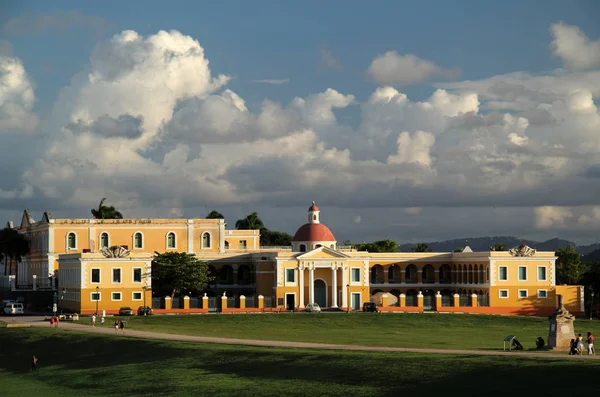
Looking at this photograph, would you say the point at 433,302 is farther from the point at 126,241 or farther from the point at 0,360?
the point at 0,360

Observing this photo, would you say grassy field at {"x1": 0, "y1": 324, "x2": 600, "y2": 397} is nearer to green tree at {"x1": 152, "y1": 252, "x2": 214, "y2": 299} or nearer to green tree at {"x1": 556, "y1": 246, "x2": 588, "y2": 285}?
green tree at {"x1": 152, "y1": 252, "x2": 214, "y2": 299}

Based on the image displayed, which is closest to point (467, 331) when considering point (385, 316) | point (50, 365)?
point (385, 316)

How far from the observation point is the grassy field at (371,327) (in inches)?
3034

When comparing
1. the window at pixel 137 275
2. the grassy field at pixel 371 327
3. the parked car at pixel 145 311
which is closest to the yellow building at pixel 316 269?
the window at pixel 137 275

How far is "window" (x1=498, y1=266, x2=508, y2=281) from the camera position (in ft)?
378

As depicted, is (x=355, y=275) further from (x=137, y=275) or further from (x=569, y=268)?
(x=569, y=268)

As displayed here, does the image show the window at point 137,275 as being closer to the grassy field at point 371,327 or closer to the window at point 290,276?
the grassy field at point 371,327

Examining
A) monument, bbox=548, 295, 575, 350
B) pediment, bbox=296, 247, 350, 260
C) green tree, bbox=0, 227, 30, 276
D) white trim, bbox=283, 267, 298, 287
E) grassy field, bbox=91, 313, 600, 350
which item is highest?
green tree, bbox=0, 227, 30, 276

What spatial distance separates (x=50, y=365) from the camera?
71500 mm

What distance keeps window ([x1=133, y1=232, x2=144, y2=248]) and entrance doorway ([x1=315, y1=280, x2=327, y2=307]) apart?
22344mm

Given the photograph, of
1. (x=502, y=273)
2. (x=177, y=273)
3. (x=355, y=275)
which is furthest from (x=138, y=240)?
(x=502, y=273)

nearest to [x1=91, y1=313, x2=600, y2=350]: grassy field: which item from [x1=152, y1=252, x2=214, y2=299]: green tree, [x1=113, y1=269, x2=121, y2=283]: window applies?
[x1=113, y1=269, x2=121, y2=283]: window

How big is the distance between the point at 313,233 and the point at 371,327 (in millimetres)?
26250

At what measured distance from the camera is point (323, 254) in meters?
114
